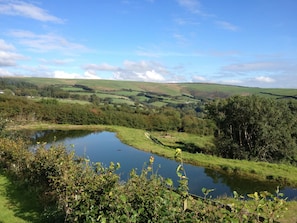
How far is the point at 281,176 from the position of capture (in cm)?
2645

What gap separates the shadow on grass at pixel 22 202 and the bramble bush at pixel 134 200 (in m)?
0.45

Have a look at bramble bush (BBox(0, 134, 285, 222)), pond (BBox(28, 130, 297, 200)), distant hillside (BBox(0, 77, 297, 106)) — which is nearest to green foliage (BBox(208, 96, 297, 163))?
pond (BBox(28, 130, 297, 200))

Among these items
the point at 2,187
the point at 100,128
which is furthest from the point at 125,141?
the point at 2,187

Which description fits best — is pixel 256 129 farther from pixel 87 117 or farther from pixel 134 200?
pixel 87 117

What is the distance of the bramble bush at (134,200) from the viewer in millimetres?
4781

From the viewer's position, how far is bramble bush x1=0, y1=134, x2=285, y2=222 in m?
4.78

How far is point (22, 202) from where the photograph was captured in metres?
12.8

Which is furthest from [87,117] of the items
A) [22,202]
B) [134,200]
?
[134,200]

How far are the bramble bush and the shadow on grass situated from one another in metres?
0.45

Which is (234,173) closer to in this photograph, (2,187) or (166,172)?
(166,172)

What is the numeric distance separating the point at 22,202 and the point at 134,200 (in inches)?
333

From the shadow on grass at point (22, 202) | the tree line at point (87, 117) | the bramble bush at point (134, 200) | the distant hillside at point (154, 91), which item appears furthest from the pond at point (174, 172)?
the distant hillside at point (154, 91)

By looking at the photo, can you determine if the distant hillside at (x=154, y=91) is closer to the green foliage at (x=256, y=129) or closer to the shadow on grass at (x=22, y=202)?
the green foliage at (x=256, y=129)

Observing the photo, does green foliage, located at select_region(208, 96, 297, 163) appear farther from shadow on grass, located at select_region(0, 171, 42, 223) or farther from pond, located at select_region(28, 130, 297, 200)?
shadow on grass, located at select_region(0, 171, 42, 223)
